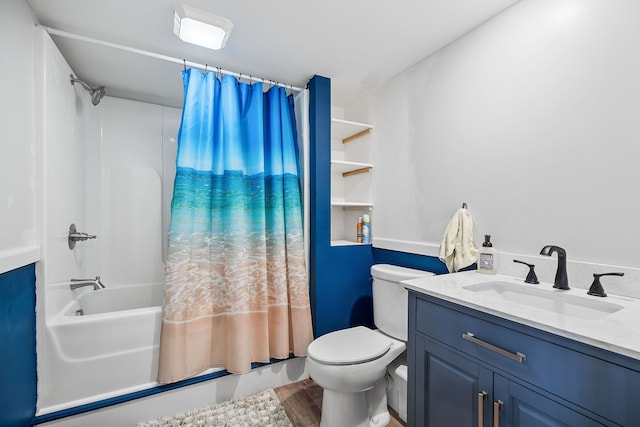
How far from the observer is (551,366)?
786 mm

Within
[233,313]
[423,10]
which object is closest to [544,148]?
[423,10]

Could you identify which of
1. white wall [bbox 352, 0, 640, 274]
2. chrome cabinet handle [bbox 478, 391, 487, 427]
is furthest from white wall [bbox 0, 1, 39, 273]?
white wall [bbox 352, 0, 640, 274]

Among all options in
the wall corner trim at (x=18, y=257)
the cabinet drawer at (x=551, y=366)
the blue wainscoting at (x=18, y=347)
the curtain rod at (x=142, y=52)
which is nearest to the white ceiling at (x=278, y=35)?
the curtain rod at (x=142, y=52)

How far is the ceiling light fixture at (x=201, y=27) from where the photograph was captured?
1.36m

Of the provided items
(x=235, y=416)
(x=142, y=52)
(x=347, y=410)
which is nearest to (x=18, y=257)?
(x=142, y=52)

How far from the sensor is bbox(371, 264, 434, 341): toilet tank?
1660 millimetres

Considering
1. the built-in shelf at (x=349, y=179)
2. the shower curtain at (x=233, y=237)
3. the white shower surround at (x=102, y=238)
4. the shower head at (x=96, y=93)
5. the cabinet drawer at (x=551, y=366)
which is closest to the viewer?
the cabinet drawer at (x=551, y=366)

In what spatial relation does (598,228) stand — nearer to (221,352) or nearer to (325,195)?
(325,195)

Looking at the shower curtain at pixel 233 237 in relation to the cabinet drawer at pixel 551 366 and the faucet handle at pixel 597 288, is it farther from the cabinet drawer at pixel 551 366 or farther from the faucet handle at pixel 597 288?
the faucet handle at pixel 597 288

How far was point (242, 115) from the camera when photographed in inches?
76.5

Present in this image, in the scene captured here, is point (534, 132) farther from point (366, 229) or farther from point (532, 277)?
point (366, 229)

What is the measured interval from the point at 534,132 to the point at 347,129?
53.3 inches

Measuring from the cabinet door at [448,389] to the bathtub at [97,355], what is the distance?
1492mm

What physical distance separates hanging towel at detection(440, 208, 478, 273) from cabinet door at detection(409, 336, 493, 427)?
0.52 m
